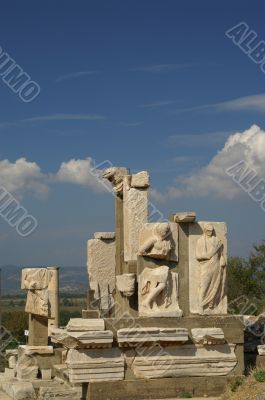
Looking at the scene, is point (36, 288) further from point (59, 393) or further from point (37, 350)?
point (59, 393)

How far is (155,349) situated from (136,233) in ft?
9.10

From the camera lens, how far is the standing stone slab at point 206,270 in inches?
572

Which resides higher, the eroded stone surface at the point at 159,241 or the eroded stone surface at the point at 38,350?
the eroded stone surface at the point at 159,241

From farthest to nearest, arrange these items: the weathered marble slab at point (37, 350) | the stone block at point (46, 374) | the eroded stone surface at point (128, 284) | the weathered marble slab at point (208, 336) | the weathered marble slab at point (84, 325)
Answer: the weathered marble slab at point (37, 350)
the stone block at point (46, 374)
the eroded stone surface at point (128, 284)
the weathered marble slab at point (208, 336)
the weathered marble slab at point (84, 325)

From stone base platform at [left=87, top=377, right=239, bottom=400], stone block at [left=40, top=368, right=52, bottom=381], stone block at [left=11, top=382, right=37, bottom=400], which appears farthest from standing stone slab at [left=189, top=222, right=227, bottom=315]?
stone block at [left=40, top=368, right=52, bottom=381]

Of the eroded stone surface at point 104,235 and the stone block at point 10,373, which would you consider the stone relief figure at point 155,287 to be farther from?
the stone block at point 10,373

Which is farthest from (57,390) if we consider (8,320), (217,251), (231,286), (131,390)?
(8,320)

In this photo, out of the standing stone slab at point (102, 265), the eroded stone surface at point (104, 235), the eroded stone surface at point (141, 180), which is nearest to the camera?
the eroded stone surface at point (141, 180)

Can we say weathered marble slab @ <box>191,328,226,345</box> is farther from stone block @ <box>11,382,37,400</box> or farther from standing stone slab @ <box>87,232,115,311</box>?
standing stone slab @ <box>87,232,115,311</box>

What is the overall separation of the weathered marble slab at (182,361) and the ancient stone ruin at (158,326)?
19 mm

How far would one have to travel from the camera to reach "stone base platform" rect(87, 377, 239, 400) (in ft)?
44.3

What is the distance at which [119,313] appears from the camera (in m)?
15.2

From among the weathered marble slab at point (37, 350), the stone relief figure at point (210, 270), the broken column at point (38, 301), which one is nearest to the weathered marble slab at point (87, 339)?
the stone relief figure at point (210, 270)

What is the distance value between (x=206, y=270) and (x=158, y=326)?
59.2 inches
